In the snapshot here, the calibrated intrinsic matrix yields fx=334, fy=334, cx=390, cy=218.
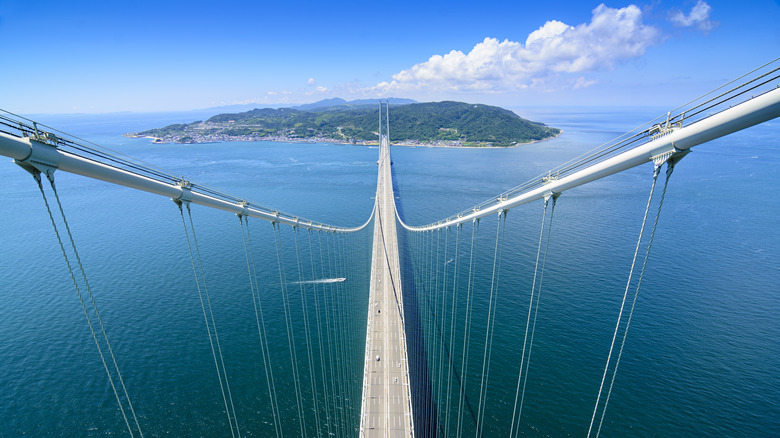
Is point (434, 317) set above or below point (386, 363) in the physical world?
below

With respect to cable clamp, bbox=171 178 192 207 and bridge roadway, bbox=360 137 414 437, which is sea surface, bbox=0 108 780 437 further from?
cable clamp, bbox=171 178 192 207

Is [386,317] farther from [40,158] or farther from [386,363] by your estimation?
[40,158]

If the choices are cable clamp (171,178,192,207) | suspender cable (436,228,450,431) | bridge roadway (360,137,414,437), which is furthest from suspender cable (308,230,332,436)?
cable clamp (171,178,192,207)

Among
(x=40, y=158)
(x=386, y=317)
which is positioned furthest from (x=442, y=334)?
(x=40, y=158)

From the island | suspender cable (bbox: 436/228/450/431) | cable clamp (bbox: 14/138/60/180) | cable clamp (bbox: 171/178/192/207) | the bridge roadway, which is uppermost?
cable clamp (bbox: 14/138/60/180)

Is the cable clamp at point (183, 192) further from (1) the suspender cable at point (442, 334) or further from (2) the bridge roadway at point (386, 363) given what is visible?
(1) the suspender cable at point (442, 334)

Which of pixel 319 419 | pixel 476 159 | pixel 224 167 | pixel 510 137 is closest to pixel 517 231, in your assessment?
pixel 319 419

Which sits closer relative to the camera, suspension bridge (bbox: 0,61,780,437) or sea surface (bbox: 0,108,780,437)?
suspension bridge (bbox: 0,61,780,437)
